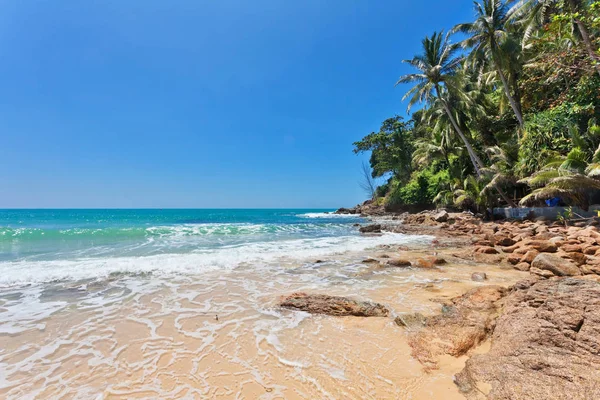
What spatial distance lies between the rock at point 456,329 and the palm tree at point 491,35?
18942 mm

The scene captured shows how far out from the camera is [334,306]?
4637 millimetres

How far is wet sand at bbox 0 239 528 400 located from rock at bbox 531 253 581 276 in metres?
0.59

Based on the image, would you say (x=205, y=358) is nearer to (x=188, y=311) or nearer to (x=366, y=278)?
(x=188, y=311)

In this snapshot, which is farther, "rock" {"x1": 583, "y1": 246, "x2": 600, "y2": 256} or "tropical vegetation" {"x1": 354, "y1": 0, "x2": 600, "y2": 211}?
"tropical vegetation" {"x1": 354, "y1": 0, "x2": 600, "y2": 211}

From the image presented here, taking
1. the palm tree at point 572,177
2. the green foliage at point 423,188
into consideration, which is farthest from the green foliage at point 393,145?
the palm tree at point 572,177

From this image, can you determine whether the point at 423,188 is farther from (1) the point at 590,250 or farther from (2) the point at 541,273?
(2) the point at 541,273

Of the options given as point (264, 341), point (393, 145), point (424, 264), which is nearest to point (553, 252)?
point (424, 264)

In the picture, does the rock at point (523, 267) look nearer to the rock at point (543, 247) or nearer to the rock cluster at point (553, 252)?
the rock cluster at point (553, 252)

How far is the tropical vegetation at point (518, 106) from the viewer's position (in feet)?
41.6

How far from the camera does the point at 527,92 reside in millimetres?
20453

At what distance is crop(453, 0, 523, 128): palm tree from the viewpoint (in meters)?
17.6

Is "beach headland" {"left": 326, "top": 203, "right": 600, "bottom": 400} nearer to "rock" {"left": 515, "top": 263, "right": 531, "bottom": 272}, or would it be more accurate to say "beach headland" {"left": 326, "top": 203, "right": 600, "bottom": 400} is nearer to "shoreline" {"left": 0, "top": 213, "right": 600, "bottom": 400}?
"shoreline" {"left": 0, "top": 213, "right": 600, "bottom": 400}

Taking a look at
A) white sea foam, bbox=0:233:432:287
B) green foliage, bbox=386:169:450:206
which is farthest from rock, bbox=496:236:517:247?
green foliage, bbox=386:169:450:206

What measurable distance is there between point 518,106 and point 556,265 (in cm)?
1933
